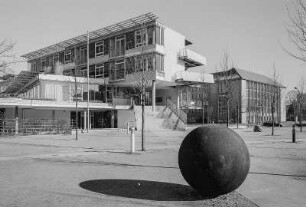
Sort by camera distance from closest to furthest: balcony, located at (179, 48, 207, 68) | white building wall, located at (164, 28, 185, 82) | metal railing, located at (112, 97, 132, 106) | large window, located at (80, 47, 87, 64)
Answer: white building wall, located at (164, 28, 185, 82) → metal railing, located at (112, 97, 132, 106) → balcony, located at (179, 48, 207, 68) → large window, located at (80, 47, 87, 64)

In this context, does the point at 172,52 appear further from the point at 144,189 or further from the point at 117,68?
the point at 144,189

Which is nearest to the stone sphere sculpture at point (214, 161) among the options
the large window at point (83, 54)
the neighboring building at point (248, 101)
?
the large window at point (83, 54)

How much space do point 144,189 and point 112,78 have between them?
3747 cm

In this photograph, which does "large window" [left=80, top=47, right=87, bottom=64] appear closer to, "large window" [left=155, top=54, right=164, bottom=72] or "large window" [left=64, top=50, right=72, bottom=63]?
"large window" [left=64, top=50, right=72, bottom=63]

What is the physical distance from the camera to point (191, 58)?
44.3 meters

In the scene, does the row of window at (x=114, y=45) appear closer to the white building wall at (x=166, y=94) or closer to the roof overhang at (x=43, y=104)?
the roof overhang at (x=43, y=104)

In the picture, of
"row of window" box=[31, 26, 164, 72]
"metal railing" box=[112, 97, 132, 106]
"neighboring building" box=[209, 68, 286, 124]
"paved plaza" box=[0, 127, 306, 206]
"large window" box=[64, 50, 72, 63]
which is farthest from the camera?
"neighboring building" box=[209, 68, 286, 124]

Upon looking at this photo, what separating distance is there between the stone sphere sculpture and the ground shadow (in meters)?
0.57

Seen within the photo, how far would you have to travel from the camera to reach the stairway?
124ft

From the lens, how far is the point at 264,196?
715 cm

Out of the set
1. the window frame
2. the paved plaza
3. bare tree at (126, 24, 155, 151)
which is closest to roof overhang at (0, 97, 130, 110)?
the window frame

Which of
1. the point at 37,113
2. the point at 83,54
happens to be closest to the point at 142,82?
the point at 37,113

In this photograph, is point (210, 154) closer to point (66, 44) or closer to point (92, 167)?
Answer: point (92, 167)

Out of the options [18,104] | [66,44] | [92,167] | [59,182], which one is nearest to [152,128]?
[18,104]
